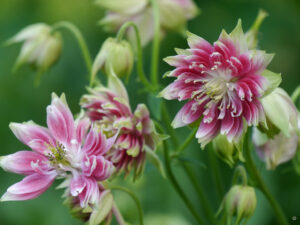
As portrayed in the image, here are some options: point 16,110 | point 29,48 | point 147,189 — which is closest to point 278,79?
point 29,48

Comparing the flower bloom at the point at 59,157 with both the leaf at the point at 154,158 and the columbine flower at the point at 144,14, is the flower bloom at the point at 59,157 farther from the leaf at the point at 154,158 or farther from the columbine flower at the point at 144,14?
the columbine flower at the point at 144,14

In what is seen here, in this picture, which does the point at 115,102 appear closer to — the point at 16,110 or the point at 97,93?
the point at 97,93

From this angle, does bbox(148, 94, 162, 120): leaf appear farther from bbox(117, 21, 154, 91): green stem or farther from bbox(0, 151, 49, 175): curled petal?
bbox(0, 151, 49, 175): curled petal

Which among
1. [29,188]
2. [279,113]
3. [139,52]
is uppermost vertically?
[139,52]

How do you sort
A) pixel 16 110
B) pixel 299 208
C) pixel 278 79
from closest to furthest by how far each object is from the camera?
pixel 278 79 → pixel 299 208 → pixel 16 110

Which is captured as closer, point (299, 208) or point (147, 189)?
point (299, 208)

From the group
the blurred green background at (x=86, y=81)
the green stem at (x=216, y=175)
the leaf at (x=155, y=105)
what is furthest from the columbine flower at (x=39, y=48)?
the blurred green background at (x=86, y=81)

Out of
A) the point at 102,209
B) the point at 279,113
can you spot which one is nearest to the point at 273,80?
the point at 279,113

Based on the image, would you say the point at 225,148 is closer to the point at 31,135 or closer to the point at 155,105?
the point at 155,105
